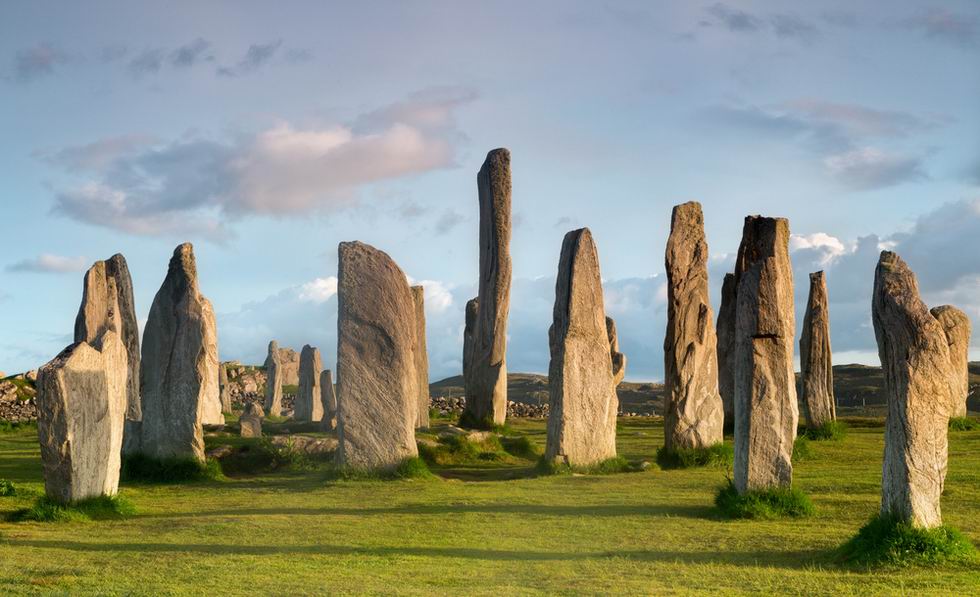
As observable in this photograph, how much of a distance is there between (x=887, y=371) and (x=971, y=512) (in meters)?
3.69

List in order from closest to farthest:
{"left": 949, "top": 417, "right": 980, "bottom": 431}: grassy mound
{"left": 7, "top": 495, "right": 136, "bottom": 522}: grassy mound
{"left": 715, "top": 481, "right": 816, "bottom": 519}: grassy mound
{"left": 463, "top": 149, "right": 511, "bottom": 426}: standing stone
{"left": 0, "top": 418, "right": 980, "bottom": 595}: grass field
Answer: {"left": 0, "top": 418, "right": 980, "bottom": 595}: grass field → {"left": 715, "top": 481, "right": 816, "bottom": 519}: grassy mound → {"left": 7, "top": 495, "right": 136, "bottom": 522}: grassy mound → {"left": 949, "top": 417, "right": 980, "bottom": 431}: grassy mound → {"left": 463, "top": 149, "right": 511, "bottom": 426}: standing stone

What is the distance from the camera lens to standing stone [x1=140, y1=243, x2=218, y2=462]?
19062 millimetres

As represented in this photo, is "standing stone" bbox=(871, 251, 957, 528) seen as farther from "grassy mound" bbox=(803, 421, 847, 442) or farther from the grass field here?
"grassy mound" bbox=(803, 421, 847, 442)

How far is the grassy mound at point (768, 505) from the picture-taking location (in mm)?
13844

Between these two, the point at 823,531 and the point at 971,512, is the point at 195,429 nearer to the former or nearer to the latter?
the point at 823,531

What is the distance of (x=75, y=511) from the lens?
1477cm

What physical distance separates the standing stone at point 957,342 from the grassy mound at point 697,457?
9.71m

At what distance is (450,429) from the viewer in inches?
920

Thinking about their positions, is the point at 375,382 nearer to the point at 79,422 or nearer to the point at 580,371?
the point at 580,371

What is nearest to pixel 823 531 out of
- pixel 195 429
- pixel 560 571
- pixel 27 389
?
pixel 560 571

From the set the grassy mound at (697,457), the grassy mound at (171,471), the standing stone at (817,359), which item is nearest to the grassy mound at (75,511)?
the grassy mound at (171,471)

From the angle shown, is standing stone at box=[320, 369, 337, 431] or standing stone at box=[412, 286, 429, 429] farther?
standing stone at box=[320, 369, 337, 431]

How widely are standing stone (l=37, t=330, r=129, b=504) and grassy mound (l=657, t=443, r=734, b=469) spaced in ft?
30.8

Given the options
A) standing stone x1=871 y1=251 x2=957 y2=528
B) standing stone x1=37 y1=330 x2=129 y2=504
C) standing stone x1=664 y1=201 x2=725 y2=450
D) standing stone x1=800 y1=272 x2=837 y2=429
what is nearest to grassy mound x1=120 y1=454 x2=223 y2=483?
standing stone x1=37 y1=330 x2=129 y2=504
